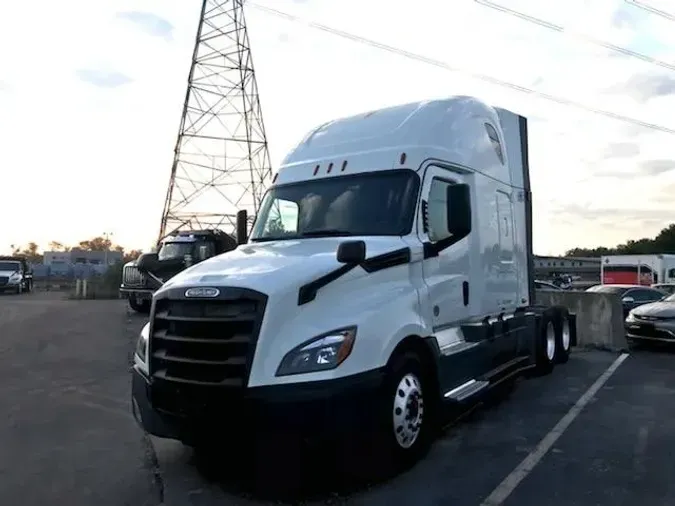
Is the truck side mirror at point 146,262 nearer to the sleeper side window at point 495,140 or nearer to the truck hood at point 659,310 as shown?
the sleeper side window at point 495,140

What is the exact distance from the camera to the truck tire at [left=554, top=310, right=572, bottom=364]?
11328 millimetres

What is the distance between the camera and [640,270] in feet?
118

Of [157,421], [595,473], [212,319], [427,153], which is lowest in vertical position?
[595,473]

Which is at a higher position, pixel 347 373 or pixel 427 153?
pixel 427 153

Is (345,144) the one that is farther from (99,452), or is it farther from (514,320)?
(99,452)

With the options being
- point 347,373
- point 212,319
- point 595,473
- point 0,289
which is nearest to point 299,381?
point 347,373

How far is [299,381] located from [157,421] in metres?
1.39

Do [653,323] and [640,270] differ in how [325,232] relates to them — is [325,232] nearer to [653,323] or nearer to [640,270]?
[653,323]

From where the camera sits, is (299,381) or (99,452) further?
(99,452)

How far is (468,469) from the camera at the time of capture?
5.60m

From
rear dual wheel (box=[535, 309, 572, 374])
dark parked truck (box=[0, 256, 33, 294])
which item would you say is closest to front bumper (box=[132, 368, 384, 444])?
rear dual wheel (box=[535, 309, 572, 374])

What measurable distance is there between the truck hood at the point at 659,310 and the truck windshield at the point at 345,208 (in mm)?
9237

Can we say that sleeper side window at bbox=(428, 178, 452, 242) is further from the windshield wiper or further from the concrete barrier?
the concrete barrier

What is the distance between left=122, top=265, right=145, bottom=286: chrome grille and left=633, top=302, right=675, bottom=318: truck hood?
14.8 metres
